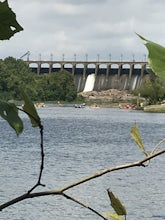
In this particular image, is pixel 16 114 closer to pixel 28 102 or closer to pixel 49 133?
pixel 28 102

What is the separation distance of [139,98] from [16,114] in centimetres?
12760

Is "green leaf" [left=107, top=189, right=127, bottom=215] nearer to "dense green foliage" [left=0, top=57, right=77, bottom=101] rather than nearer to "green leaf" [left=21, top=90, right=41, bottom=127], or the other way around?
"green leaf" [left=21, top=90, right=41, bottom=127]

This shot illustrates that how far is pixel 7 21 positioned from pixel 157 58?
261 millimetres

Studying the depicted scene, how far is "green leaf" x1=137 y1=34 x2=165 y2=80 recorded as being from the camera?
107 centimetres

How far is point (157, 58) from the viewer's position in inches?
42.4

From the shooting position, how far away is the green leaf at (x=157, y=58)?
3.50ft

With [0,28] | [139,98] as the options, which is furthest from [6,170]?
[139,98]

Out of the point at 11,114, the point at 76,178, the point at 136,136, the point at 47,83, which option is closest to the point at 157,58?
the point at 136,136

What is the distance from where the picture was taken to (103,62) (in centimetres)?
14588

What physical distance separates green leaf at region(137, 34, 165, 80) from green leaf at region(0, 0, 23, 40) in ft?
0.77

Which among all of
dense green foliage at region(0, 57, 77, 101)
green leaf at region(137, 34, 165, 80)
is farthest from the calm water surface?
dense green foliage at region(0, 57, 77, 101)

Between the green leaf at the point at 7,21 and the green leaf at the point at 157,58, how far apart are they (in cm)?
23

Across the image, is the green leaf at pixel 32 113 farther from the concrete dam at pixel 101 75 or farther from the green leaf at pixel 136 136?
the concrete dam at pixel 101 75

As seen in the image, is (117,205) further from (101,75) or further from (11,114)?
(101,75)
